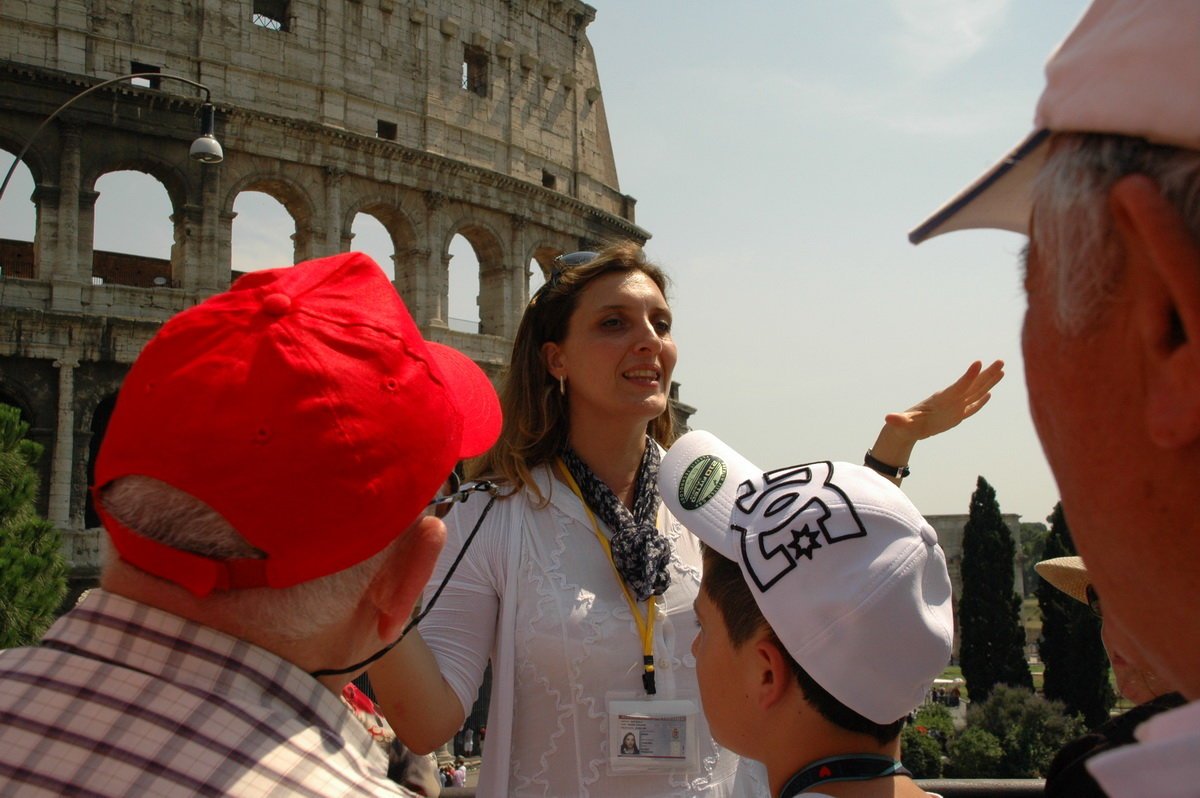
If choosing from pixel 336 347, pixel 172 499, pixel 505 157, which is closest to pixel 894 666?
pixel 336 347

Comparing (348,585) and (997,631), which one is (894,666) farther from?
(997,631)

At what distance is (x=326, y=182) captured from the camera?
78.8ft

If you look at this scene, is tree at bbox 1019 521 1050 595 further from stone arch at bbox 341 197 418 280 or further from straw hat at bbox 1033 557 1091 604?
straw hat at bbox 1033 557 1091 604

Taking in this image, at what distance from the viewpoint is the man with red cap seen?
1.25 m

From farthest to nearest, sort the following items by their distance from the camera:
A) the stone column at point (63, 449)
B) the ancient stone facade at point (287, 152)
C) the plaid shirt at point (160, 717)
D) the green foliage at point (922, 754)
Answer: the ancient stone facade at point (287, 152), the green foliage at point (922, 754), the stone column at point (63, 449), the plaid shirt at point (160, 717)

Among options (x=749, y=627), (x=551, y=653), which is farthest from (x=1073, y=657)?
(x=749, y=627)

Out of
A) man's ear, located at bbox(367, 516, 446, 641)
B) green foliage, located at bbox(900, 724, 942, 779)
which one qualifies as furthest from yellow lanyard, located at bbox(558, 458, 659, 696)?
green foliage, located at bbox(900, 724, 942, 779)

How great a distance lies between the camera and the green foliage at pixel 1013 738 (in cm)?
2061

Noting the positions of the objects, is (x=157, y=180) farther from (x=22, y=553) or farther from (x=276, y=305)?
(x=276, y=305)

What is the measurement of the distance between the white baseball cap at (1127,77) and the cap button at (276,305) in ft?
3.19

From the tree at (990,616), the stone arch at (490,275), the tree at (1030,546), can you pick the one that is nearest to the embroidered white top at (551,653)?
the stone arch at (490,275)

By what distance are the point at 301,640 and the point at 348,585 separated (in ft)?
0.33

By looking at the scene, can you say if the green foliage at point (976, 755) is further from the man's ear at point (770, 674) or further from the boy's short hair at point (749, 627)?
the man's ear at point (770, 674)

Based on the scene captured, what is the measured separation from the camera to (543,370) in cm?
329
